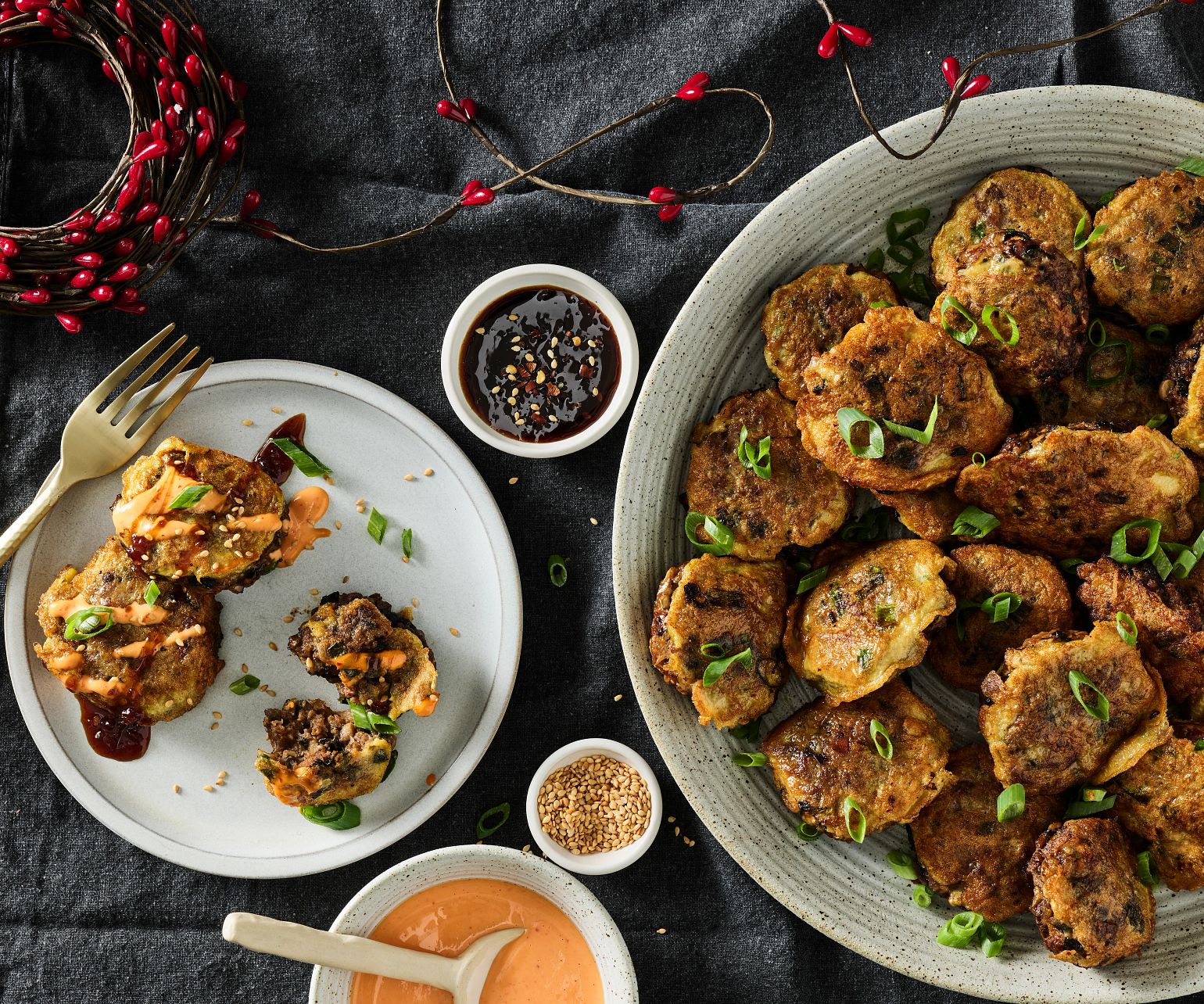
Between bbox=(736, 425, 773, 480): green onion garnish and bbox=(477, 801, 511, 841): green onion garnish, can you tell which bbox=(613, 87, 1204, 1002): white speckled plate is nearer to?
bbox=(736, 425, 773, 480): green onion garnish

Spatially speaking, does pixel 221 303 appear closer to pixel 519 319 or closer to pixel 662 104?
pixel 519 319

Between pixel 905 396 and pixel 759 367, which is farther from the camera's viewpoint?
pixel 759 367

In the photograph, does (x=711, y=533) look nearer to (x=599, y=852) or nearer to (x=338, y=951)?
(x=599, y=852)

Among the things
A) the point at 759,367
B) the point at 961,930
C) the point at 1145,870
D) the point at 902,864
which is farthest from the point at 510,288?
the point at 1145,870

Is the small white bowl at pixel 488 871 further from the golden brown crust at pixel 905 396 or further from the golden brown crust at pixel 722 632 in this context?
the golden brown crust at pixel 905 396

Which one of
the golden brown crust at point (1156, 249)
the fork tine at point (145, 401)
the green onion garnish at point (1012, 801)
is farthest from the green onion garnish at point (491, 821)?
the golden brown crust at point (1156, 249)

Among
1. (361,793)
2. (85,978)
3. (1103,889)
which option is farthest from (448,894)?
(1103,889)

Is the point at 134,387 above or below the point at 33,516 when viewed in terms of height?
above
